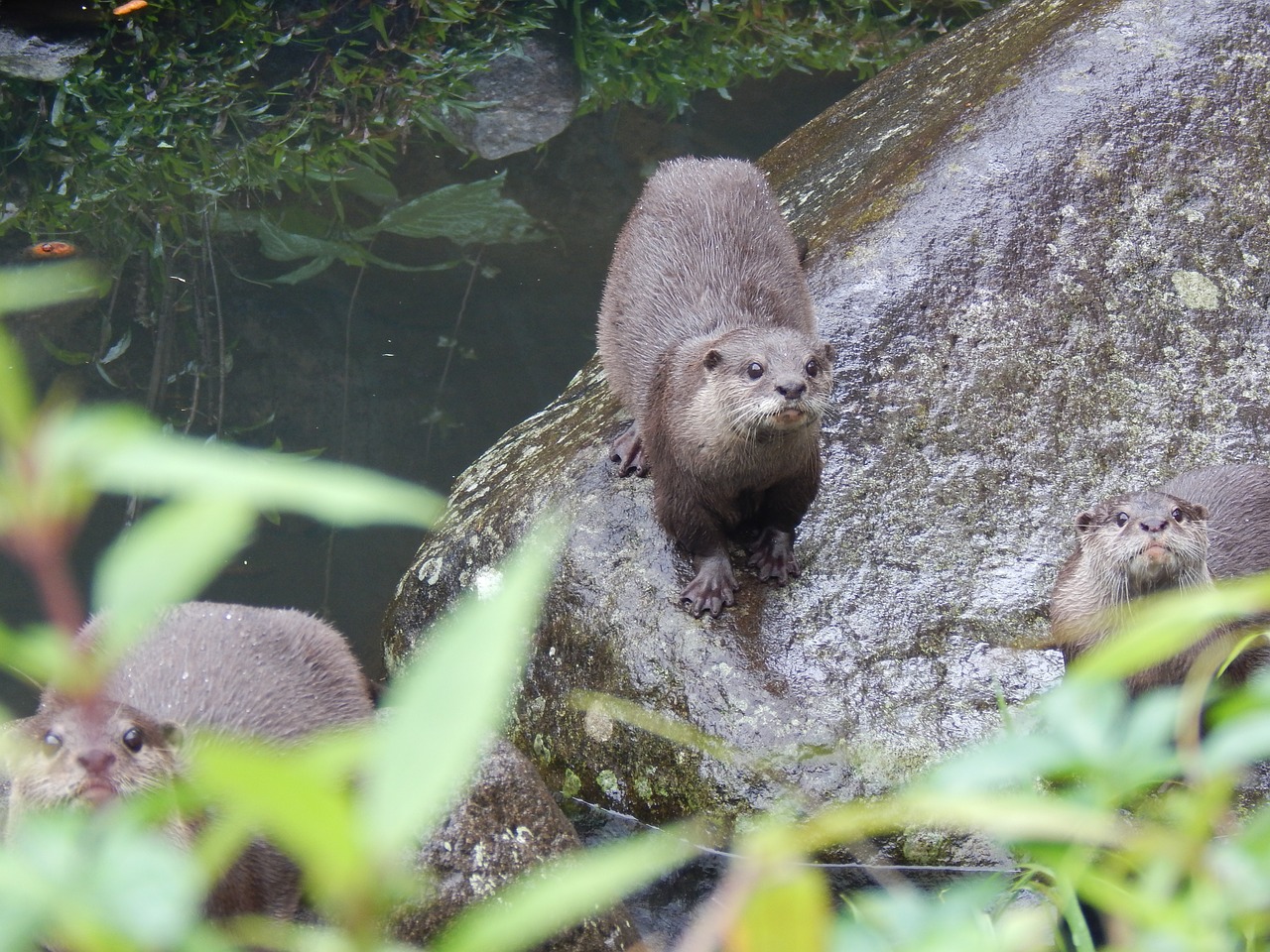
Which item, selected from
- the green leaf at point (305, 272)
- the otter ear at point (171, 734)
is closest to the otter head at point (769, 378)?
the otter ear at point (171, 734)

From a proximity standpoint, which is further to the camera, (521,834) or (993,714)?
(993,714)

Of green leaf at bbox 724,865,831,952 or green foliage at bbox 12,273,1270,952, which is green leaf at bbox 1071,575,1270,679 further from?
green leaf at bbox 724,865,831,952

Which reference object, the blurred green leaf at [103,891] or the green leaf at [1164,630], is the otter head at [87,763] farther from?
the green leaf at [1164,630]

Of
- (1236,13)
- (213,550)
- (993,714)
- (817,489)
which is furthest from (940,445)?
(213,550)

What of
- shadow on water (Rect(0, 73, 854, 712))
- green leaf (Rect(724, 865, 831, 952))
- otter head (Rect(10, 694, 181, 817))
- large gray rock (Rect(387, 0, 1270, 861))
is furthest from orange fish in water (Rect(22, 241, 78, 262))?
green leaf (Rect(724, 865, 831, 952))

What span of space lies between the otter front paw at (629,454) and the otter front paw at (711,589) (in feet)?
1.56

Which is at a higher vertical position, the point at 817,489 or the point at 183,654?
the point at 183,654

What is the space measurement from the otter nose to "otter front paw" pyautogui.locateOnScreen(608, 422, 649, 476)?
2.03 m

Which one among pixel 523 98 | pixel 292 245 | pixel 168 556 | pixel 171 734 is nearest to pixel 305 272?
pixel 292 245

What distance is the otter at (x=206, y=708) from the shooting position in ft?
7.59

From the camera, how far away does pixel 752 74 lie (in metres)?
8.82

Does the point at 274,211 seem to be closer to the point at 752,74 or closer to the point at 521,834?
the point at 752,74

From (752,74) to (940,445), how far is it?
5.50 metres

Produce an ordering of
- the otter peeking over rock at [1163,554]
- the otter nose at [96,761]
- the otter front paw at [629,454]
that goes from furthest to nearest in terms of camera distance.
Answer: the otter front paw at [629,454] → the otter peeking over rock at [1163,554] → the otter nose at [96,761]
